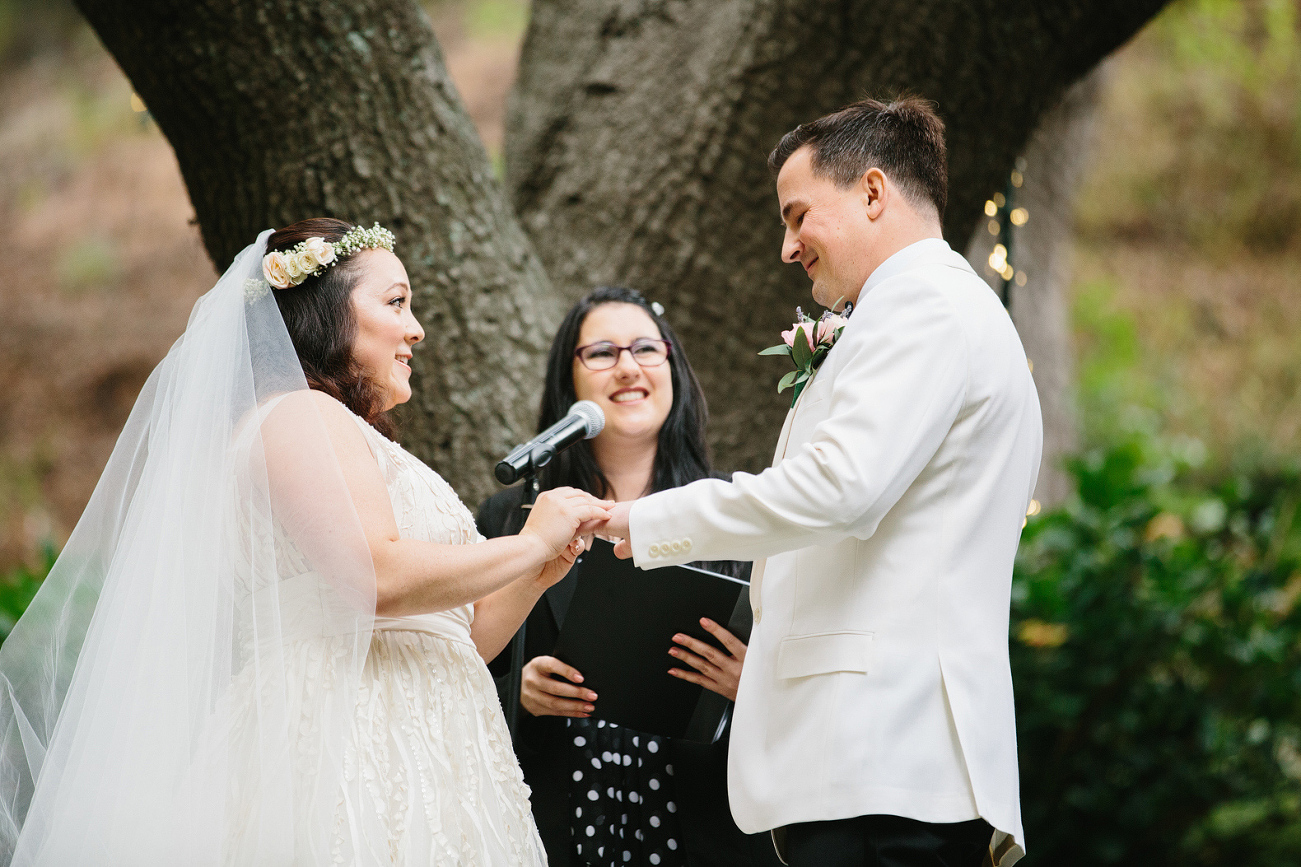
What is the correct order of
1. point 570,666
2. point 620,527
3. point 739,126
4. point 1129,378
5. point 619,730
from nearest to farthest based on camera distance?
point 620,527, point 570,666, point 619,730, point 739,126, point 1129,378

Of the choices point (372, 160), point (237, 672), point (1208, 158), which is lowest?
point (237, 672)

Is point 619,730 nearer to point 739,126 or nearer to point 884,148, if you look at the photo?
point 884,148

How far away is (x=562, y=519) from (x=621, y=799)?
2.77 ft

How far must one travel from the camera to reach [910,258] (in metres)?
2.03

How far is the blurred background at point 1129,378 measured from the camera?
495 centimetres

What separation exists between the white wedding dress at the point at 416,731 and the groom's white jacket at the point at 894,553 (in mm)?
493

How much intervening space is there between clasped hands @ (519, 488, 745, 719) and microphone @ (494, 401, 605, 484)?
105 mm

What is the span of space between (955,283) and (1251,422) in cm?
1022

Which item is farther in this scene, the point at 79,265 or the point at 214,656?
the point at 79,265

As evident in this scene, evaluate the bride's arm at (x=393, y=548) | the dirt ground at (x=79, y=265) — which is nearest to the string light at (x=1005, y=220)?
the bride's arm at (x=393, y=548)

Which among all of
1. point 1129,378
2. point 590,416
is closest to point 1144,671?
point 590,416

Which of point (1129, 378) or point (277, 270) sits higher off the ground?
point (277, 270)

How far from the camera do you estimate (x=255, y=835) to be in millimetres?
1865

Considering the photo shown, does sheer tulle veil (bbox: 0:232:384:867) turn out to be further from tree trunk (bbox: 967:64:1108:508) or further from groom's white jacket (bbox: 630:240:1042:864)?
tree trunk (bbox: 967:64:1108:508)
